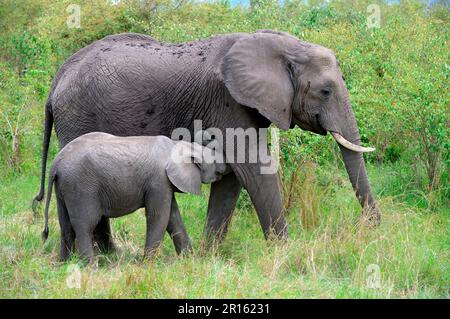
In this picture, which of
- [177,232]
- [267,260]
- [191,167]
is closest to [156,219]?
[177,232]

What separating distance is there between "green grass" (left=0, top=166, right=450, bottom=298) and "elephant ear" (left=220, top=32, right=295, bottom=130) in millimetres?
1077

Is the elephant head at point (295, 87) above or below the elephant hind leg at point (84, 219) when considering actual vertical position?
above

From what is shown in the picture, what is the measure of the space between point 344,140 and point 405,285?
1.37 metres

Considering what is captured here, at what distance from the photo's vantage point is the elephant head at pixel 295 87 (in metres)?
6.46

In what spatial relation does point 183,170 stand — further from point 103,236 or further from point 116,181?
point 103,236

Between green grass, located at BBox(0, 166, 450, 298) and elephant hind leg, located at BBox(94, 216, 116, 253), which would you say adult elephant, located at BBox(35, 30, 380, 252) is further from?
green grass, located at BBox(0, 166, 450, 298)

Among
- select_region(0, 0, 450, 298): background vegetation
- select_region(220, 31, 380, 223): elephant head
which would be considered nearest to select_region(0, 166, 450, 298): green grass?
select_region(0, 0, 450, 298): background vegetation

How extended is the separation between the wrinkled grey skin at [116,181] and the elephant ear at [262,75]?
778mm

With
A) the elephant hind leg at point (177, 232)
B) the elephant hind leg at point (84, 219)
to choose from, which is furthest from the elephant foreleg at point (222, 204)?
the elephant hind leg at point (84, 219)

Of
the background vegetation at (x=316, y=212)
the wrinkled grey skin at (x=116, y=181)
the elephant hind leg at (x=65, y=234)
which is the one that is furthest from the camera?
the elephant hind leg at (x=65, y=234)

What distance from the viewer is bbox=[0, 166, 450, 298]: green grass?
519 cm

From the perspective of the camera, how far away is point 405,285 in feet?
18.7

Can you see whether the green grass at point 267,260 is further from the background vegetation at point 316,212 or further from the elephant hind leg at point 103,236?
the elephant hind leg at point 103,236
